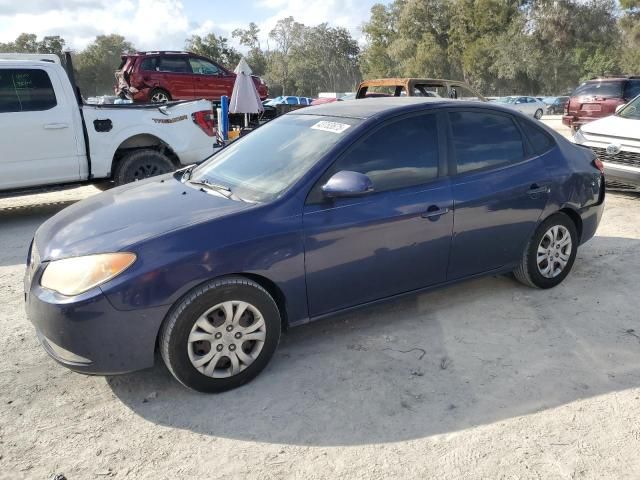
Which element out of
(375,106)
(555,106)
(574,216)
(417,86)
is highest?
(375,106)

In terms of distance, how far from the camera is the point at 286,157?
11.9 ft

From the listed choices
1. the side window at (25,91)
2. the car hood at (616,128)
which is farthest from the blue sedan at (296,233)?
the side window at (25,91)

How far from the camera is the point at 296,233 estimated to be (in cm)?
319

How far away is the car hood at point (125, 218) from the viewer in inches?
118

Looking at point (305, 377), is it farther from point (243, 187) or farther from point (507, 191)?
point (507, 191)

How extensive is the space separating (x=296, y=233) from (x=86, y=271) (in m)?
1.15

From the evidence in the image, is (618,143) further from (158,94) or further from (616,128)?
(158,94)

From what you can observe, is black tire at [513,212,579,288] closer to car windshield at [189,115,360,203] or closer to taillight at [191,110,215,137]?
car windshield at [189,115,360,203]

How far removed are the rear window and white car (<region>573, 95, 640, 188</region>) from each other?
6351 millimetres

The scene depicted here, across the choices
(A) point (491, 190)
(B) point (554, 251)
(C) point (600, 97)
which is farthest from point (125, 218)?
(C) point (600, 97)

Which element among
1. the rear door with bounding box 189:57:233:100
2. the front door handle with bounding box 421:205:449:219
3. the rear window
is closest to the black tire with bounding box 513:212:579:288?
the front door handle with bounding box 421:205:449:219

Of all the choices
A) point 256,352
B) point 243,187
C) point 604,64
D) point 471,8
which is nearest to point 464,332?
point 256,352

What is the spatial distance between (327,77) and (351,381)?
75.9 meters

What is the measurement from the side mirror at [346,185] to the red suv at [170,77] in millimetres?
12608
